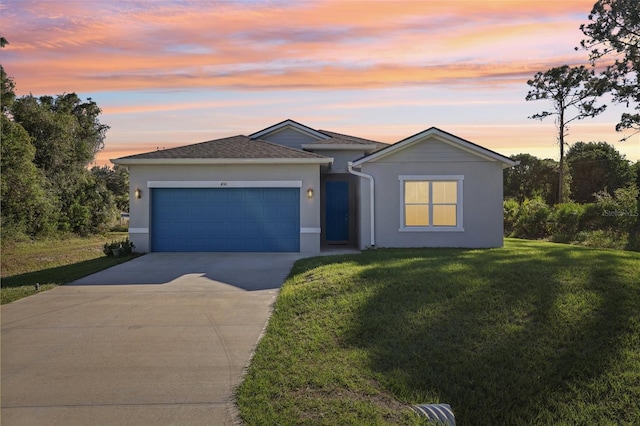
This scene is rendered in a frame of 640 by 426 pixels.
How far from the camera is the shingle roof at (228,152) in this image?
653 inches

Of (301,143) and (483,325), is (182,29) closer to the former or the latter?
(301,143)

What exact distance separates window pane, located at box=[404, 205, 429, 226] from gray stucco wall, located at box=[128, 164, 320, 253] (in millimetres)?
2795

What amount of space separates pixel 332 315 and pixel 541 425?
3.43 metres

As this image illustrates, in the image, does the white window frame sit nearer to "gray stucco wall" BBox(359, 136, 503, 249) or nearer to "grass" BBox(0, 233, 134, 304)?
"gray stucco wall" BBox(359, 136, 503, 249)

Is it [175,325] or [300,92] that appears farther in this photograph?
[300,92]

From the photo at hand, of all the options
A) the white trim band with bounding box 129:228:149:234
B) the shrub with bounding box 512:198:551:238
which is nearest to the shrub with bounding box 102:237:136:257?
the white trim band with bounding box 129:228:149:234

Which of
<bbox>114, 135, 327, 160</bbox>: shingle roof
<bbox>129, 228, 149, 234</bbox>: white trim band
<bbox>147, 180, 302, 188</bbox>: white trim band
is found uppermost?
<bbox>114, 135, 327, 160</bbox>: shingle roof

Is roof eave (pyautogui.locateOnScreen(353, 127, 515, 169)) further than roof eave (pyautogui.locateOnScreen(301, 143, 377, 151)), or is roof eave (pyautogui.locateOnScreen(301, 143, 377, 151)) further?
roof eave (pyautogui.locateOnScreen(301, 143, 377, 151))

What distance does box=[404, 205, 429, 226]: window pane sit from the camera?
55.3ft

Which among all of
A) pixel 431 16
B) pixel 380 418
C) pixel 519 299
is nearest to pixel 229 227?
pixel 431 16

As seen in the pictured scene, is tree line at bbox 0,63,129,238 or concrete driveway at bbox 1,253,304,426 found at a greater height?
tree line at bbox 0,63,129,238

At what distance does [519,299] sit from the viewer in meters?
7.96

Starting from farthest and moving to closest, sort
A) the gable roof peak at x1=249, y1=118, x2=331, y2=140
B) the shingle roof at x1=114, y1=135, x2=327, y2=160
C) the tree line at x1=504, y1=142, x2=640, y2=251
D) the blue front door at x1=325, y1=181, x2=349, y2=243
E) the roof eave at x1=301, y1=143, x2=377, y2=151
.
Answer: the tree line at x1=504, y1=142, x2=640, y2=251 → the gable roof peak at x1=249, y1=118, x2=331, y2=140 → the blue front door at x1=325, y1=181, x2=349, y2=243 → the roof eave at x1=301, y1=143, x2=377, y2=151 → the shingle roof at x1=114, y1=135, x2=327, y2=160

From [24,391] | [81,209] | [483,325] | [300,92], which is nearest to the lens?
[24,391]
